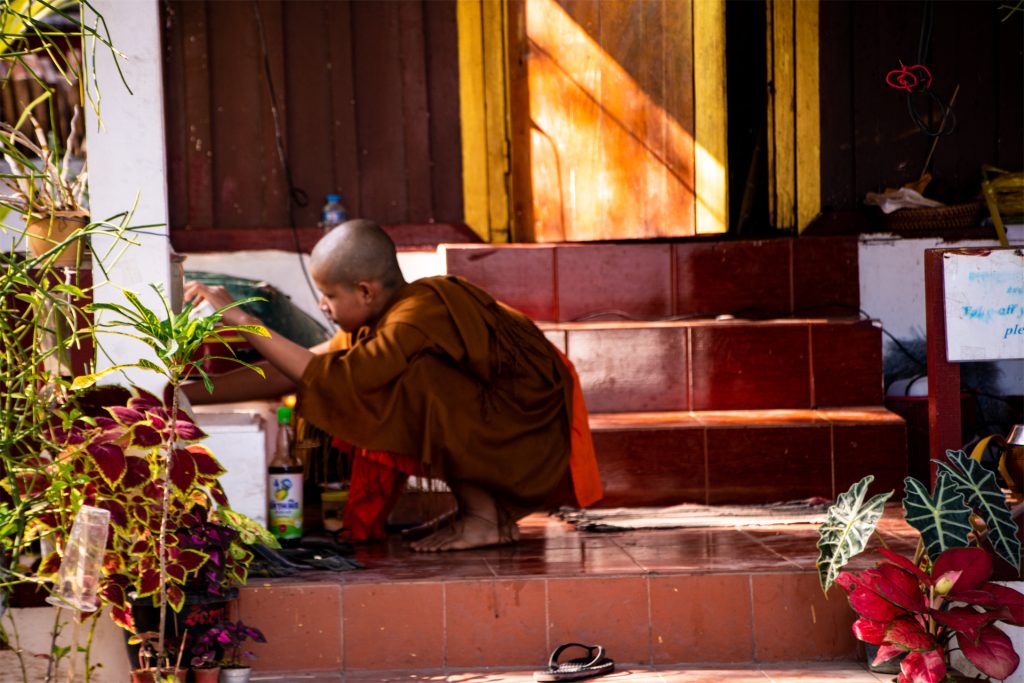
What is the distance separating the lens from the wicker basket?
6.31 meters

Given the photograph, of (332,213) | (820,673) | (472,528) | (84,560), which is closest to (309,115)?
(332,213)

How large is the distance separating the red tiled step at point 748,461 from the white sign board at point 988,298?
1733 mm

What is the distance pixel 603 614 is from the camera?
381 centimetres

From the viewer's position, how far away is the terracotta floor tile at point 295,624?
3.71 metres

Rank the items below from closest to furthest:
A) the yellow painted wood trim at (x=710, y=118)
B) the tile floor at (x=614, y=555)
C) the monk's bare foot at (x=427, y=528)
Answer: the tile floor at (x=614, y=555), the monk's bare foot at (x=427, y=528), the yellow painted wood trim at (x=710, y=118)

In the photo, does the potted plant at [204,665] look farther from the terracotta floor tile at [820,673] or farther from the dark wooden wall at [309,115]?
the dark wooden wall at [309,115]

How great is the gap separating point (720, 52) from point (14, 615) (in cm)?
397

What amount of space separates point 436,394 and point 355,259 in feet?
2.02

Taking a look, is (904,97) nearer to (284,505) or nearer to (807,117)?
(807,117)

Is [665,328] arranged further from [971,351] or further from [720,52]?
[971,351]

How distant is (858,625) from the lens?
330 centimetres

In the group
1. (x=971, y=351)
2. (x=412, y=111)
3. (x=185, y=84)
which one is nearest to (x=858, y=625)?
(x=971, y=351)

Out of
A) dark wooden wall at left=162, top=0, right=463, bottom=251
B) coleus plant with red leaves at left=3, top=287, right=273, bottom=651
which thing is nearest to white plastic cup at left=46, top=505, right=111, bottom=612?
coleus plant with red leaves at left=3, top=287, right=273, bottom=651

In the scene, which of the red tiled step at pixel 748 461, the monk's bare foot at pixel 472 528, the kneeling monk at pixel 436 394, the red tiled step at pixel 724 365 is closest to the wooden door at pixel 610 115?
the red tiled step at pixel 724 365
